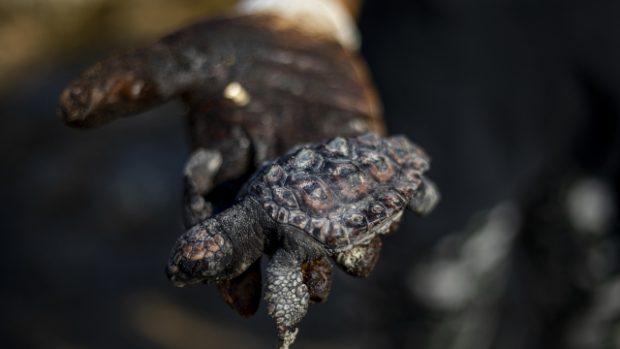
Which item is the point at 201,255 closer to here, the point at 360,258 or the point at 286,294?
the point at 286,294

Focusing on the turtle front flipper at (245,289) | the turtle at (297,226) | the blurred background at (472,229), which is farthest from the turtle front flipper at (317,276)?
the blurred background at (472,229)

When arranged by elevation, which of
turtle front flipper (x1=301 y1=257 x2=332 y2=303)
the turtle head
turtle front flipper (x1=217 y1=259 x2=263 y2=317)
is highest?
the turtle head

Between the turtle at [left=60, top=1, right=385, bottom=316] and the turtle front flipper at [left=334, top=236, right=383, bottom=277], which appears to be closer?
the turtle front flipper at [left=334, top=236, right=383, bottom=277]

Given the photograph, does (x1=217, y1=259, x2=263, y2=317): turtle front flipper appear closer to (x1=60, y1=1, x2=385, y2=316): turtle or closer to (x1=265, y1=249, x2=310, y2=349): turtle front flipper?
(x1=60, y1=1, x2=385, y2=316): turtle

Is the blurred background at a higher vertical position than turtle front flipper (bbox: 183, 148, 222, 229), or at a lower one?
lower

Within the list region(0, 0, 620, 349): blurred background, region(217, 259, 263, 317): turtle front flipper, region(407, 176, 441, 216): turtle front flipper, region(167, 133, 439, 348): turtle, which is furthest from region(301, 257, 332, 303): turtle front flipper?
region(0, 0, 620, 349): blurred background

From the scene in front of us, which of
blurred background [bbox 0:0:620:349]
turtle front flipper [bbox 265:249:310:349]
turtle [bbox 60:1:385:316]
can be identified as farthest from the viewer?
blurred background [bbox 0:0:620:349]

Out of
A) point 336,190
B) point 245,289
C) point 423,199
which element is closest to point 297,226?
point 336,190
